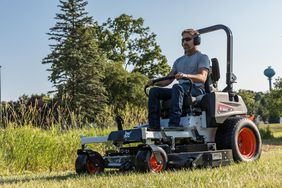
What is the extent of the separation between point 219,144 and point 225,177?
1722 millimetres

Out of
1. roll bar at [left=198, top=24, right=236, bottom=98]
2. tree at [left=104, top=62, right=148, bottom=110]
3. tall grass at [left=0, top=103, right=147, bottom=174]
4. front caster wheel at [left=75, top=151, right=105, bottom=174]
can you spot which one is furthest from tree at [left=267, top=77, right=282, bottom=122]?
front caster wheel at [left=75, top=151, right=105, bottom=174]

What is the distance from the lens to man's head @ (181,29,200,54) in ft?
20.6

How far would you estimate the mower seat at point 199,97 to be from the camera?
593cm

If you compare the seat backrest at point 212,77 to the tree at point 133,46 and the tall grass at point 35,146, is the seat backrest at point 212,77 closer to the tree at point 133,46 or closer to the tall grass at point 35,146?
the tall grass at point 35,146

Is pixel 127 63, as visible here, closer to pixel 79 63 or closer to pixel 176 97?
pixel 79 63

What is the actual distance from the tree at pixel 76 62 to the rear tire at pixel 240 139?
127ft

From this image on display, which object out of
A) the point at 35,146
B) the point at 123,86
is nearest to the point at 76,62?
the point at 123,86

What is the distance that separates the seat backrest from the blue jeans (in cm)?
13

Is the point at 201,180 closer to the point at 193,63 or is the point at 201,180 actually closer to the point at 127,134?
the point at 127,134

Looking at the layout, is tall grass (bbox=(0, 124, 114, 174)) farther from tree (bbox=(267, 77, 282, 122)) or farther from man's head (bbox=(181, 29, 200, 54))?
tree (bbox=(267, 77, 282, 122))

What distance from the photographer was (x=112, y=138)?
563 centimetres

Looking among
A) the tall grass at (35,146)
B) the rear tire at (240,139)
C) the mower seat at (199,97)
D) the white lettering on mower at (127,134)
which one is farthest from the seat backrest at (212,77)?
the tall grass at (35,146)

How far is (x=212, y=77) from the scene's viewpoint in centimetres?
638

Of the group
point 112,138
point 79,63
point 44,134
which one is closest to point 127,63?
point 79,63
